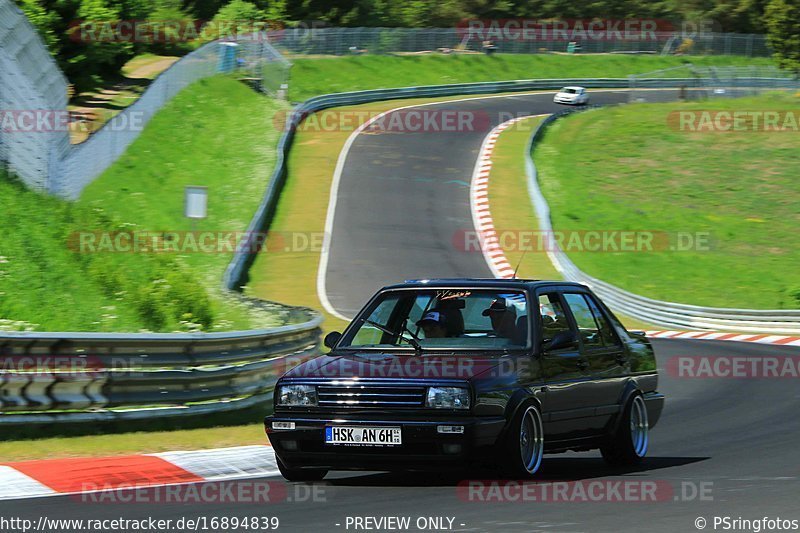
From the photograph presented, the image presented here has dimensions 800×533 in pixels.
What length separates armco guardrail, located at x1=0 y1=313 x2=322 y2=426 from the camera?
1025 cm

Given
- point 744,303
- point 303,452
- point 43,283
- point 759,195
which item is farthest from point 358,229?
point 303,452

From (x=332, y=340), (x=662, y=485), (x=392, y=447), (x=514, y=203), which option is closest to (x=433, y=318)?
(x=332, y=340)

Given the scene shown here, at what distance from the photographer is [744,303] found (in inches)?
1330

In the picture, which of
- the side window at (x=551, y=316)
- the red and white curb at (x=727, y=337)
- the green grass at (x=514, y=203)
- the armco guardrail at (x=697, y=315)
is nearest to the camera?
the side window at (x=551, y=316)

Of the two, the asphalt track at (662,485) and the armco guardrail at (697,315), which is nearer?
the asphalt track at (662,485)

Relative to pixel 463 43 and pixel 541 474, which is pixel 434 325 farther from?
pixel 463 43

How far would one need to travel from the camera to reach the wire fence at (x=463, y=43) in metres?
72.1

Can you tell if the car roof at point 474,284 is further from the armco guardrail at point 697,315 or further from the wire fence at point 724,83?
the wire fence at point 724,83

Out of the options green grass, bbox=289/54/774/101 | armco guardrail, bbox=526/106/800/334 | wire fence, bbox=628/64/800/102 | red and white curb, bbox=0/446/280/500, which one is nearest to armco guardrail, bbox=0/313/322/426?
red and white curb, bbox=0/446/280/500

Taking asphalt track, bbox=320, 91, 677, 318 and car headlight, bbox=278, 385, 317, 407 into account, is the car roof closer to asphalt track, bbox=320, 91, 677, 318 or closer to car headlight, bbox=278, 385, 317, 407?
car headlight, bbox=278, 385, 317, 407

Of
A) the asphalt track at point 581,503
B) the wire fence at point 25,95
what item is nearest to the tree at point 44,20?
the wire fence at point 25,95

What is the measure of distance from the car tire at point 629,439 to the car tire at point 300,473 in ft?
7.73

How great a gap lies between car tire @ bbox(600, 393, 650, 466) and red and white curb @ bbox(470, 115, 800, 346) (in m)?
17.6

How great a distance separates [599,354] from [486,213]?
95.2ft
